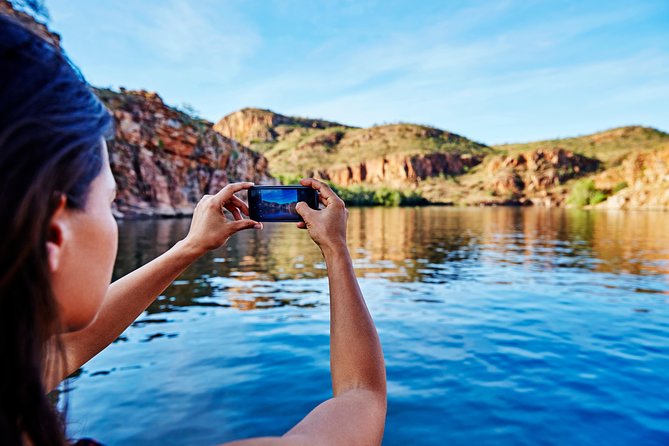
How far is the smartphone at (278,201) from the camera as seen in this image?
1.74 metres

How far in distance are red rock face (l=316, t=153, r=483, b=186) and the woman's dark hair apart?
131918 millimetres

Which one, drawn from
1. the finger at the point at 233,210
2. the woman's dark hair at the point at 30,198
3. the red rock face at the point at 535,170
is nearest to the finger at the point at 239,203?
the finger at the point at 233,210

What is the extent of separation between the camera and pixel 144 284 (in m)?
1.50

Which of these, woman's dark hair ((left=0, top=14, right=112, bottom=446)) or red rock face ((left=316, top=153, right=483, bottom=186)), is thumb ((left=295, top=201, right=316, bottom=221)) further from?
red rock face ((left=316, top=153, right=483, bottom=186))

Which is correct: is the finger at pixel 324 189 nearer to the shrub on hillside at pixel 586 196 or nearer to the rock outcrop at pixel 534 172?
the shrub on hillside at pixel 586 196

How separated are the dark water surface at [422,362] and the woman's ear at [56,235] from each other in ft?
2.36

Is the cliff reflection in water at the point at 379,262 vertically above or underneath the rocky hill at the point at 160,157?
underneath

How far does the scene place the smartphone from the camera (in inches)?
68.4

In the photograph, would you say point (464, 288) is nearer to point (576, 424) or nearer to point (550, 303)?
point (550, 303)

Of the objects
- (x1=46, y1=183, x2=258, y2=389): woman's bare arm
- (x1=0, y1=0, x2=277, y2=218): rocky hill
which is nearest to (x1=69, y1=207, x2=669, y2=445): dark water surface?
(x1=46, y1=183, x2=258, y2=389): woman's bare arm

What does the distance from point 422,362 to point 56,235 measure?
5123 mm

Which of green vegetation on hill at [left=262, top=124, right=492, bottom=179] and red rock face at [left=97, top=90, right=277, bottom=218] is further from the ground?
green vegetation on hill at [left=262, top=124, right=492, bottom=179]

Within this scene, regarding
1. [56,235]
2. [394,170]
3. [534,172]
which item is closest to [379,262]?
[56,235]

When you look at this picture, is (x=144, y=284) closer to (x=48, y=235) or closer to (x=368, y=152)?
(x=48, y=235)
